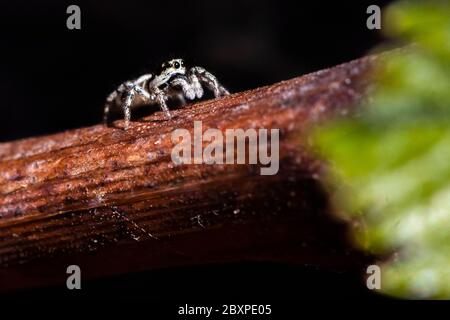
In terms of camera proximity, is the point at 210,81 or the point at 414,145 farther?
the point at 210,81

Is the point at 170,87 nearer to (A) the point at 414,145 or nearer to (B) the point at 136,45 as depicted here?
(B) the point at 136,45

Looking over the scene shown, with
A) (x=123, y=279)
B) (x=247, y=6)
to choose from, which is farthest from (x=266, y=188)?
(x=247, y=6)

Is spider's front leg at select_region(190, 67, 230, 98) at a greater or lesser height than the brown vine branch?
greater

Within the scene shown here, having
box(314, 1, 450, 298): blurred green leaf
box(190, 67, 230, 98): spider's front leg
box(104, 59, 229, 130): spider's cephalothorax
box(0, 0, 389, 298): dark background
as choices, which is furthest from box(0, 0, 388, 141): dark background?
box(314, 1, 450, 298): blurred green leaf

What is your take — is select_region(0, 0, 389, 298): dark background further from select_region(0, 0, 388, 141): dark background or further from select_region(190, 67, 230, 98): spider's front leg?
select_region(190, 67, 230, 98): spider's front leg

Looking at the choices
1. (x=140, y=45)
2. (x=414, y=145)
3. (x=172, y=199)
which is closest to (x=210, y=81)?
(x=172, y=199)

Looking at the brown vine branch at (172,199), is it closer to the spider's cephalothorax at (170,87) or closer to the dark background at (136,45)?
the spider's cephalothorax at (170,87)
